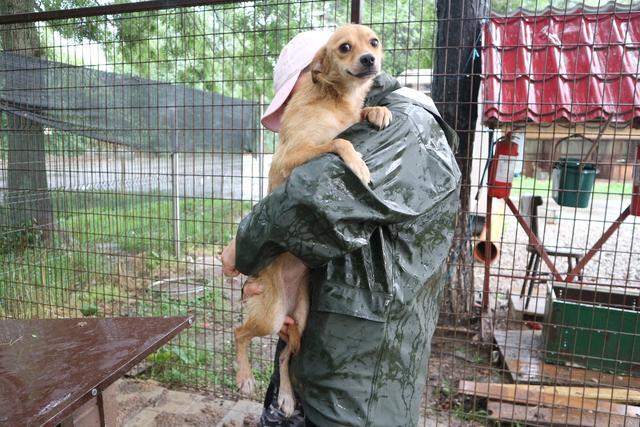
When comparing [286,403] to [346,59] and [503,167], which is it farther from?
[503,167]

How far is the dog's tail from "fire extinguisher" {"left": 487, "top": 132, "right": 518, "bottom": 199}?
259 cm

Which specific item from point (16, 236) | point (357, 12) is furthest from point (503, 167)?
point (16, 236)

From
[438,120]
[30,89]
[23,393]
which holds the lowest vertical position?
[23,393]

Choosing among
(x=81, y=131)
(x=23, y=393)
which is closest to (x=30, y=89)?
(x=81, y=131)

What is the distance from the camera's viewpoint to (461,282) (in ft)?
15.8

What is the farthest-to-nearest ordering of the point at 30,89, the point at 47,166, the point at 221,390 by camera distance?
1. the point at 47,166
2. the point at 30,89
3. the point at 221,390

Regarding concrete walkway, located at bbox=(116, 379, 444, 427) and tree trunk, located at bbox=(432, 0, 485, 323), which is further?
tree trunk, located at bbox=(432, 0, 485, 323)

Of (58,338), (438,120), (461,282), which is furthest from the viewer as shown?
(461,282)

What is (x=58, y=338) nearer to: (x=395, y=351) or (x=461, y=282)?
(x=395, y=351)

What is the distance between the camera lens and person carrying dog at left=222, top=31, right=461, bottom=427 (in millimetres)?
1442

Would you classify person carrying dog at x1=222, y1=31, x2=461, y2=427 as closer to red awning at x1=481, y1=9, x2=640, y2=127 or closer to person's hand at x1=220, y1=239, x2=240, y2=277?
person's hand at x1=220, y1=239, x2=240, y2=277

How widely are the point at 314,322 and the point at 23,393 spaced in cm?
107

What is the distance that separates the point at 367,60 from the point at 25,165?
4.53 m

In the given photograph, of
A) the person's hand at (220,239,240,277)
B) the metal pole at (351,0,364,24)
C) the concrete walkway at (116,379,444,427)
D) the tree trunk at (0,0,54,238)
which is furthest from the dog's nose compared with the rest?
the tree trunk at (0,0,54,238)
